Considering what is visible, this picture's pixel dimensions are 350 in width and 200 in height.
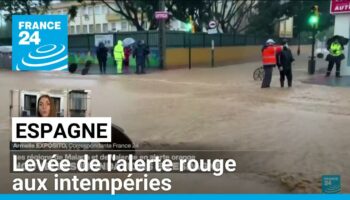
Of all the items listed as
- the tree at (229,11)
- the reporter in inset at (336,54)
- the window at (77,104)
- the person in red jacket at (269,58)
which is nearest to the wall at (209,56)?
the tree at (229,11)

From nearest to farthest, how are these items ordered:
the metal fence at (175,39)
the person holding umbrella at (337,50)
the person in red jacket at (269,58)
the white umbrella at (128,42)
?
the person in red jacket at (269,58)
the person holding umbrella at (337,50)
the white umbrella at (128,42)
the metal fence at (175,39)

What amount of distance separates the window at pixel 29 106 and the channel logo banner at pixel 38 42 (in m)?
0.41

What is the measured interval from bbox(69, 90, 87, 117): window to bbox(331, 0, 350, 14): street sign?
16.8 m

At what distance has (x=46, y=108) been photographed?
3986 mm

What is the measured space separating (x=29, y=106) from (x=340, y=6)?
1735 cm

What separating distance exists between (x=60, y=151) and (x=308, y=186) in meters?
2.26

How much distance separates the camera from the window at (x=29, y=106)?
13.0 ft

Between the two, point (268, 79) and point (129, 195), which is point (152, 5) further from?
point (129, 195)

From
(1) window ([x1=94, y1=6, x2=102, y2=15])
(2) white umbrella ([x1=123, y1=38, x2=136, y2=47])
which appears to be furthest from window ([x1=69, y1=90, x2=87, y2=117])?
(1) window ([x1=94, y1=6, x2=102, y2=15])

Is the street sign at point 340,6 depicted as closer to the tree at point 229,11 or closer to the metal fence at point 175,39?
the metal fence at point 175,39

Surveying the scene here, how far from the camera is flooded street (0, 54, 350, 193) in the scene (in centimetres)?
472

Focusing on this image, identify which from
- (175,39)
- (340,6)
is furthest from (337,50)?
(175,39)

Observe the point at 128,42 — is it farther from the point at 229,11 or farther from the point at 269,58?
the point at 229,11

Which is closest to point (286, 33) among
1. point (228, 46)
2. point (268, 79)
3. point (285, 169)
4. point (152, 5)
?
point (228, 46)
